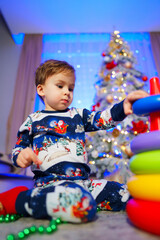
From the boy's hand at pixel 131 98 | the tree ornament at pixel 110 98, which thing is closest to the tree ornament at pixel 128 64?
the tree ornament at pixel 110 98

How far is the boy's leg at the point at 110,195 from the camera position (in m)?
0.85

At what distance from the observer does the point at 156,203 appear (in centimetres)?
49

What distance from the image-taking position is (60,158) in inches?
35.4

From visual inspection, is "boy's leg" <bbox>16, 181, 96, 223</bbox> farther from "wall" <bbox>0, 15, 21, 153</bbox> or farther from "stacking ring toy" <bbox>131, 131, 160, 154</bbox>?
"wall" <bbox>0, 15, 21, 153</bbox>

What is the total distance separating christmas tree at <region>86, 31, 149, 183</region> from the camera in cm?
194

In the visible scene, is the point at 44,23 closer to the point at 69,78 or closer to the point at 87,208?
the point at 69,78

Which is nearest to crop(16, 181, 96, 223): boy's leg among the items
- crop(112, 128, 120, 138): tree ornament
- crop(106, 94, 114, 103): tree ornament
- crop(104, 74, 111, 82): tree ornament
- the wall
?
crop(112, 128, 120, 138): tree ornament

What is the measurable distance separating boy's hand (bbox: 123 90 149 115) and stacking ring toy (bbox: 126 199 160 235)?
349 mm

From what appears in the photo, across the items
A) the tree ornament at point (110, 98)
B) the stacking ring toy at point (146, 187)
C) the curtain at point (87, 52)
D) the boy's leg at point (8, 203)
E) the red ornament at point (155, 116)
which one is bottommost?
the boy's leg at point (8, 203)

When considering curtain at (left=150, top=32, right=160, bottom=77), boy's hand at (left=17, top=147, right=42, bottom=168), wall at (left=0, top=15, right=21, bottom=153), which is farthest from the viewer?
curtain at (left=150, top=32, right=160, bottom=77)

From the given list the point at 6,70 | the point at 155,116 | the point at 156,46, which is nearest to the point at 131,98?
the point at 155,116

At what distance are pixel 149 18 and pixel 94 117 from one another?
9.33 ft

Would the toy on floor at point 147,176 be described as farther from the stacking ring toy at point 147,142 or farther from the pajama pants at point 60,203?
the pajama pants at point 60,203

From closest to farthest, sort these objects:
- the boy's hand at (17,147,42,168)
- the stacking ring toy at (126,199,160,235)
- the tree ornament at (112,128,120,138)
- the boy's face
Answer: the stacking ring toy at (126,199,160,235) → the boy's hand at (17,147,42,168) → the boy's face → the tree ornament at (112,128,120,138)
